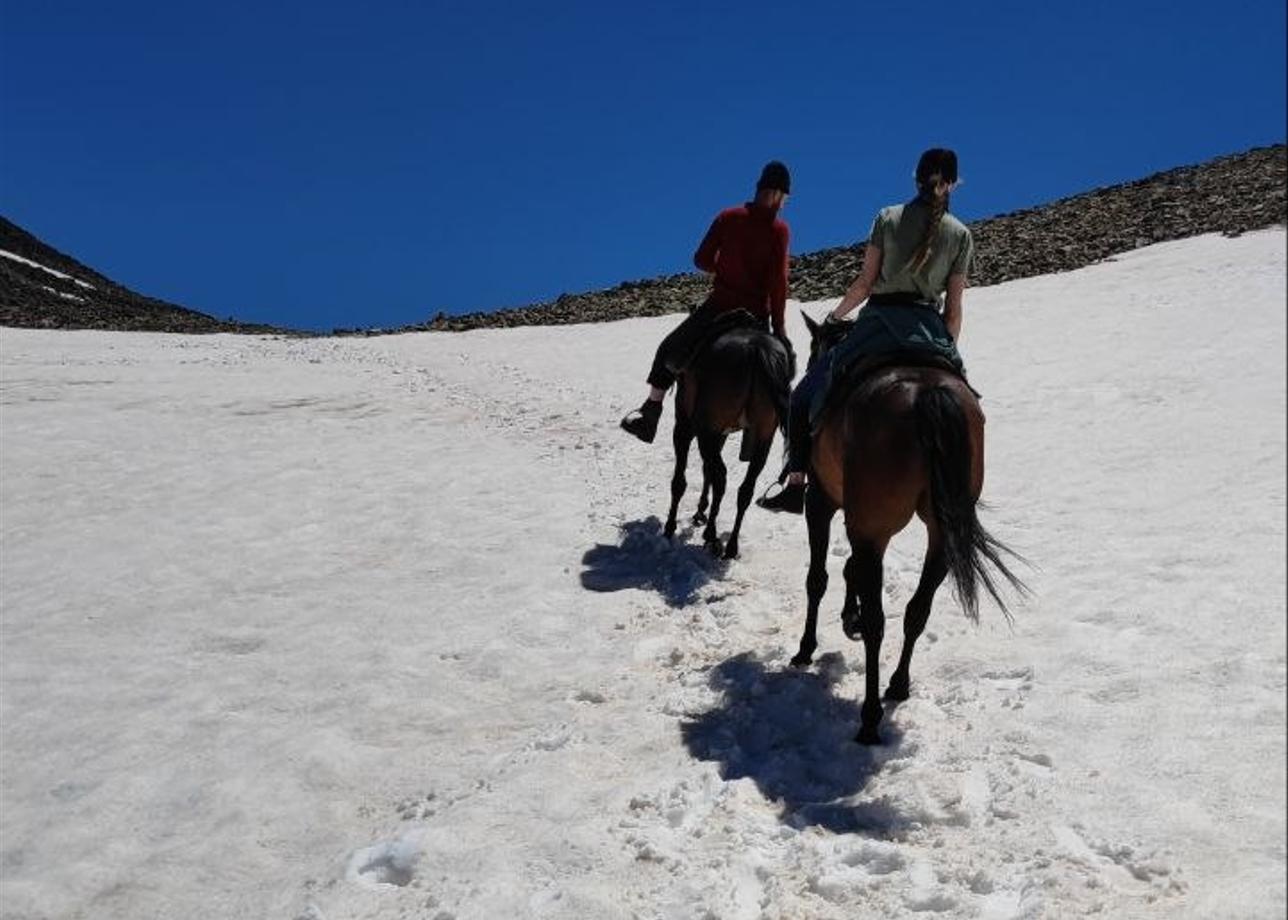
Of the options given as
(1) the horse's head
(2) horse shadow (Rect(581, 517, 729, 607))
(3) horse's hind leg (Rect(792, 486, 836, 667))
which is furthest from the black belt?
(2) horse shadow (Rect(581, 517, 729, 607))

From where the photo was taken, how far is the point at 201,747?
7.25m

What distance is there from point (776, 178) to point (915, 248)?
11.6 ft

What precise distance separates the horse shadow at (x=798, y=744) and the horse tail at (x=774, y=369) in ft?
9.09

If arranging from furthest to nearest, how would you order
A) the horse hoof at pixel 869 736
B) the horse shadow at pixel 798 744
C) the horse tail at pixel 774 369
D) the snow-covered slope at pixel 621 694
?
the horse tail at pixel 774 369 < the horse hoof at pixel 869 736 < the horse shadow at pixel 798 744 < the snow-covered slope at pixel 621 694

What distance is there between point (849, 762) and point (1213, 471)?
659 cm

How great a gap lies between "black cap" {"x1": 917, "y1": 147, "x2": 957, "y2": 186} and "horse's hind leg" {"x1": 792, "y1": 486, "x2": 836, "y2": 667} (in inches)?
88.8

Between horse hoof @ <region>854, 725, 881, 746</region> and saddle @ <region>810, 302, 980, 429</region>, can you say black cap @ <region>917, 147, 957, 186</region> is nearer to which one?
saddle @ <region>810, 302, 980, 429</region>

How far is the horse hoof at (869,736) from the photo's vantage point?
604 cm

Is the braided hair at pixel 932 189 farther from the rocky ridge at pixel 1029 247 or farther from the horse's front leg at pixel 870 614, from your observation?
the rocky ridge at pixel 1029 247

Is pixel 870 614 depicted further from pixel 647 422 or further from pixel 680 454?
pixel 647 422

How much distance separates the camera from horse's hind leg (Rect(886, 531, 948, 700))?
238 inches

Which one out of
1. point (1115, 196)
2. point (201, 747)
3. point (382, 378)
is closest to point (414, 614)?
point (201, 747)

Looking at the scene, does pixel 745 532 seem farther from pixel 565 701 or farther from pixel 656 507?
pixel 565 701

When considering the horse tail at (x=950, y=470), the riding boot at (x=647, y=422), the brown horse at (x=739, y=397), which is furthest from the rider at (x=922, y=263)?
the riding boot at (x=647, y=422)
